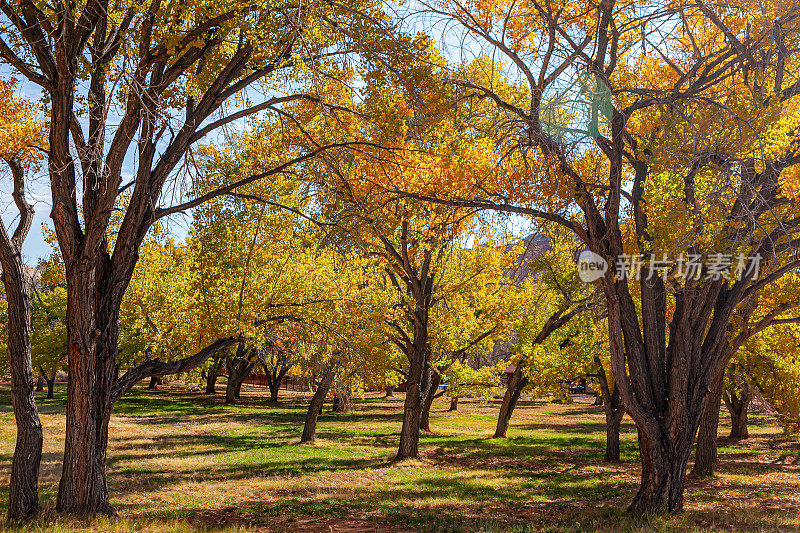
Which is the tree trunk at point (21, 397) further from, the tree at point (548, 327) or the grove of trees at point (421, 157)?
the tree at point (548, 327)

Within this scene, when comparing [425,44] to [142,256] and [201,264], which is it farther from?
[142,256]

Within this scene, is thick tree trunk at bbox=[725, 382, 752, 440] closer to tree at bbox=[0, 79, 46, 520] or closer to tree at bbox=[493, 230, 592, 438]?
tree at bbox=[493, 230, 592, 438]

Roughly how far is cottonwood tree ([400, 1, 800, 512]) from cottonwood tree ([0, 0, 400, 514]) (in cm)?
275

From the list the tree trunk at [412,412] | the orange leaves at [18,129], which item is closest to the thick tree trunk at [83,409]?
the orange leaves at [18,129]

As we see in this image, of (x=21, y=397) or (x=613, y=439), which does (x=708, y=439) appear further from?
(x=21, y=397)

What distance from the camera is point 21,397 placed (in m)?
8.48

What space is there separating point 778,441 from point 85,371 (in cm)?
2800

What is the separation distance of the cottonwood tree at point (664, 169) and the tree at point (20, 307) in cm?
618

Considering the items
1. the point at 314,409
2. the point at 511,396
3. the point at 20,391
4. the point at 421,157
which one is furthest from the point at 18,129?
the point at 511,396

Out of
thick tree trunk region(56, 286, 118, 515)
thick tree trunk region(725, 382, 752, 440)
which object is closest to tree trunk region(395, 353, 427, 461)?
thick tree trunk region(56, 286, 118, 515)

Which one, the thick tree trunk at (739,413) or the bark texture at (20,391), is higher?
the bark texture at (20,391)

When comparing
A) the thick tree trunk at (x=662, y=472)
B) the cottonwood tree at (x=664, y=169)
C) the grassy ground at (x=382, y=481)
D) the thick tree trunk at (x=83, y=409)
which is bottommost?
the grassy ground at (x=382, y=481)

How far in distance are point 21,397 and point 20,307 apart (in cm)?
131

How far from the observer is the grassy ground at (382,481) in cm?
960
